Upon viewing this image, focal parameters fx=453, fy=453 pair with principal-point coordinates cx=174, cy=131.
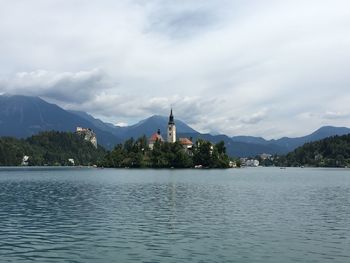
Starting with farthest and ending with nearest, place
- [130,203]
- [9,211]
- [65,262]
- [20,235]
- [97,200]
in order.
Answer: [97,200] < [130,203] < [9,211] < [20,235] < [65,262]

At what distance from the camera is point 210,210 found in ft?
189

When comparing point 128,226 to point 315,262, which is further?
point 128,226

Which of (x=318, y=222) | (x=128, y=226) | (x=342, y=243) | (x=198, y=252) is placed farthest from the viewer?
(x=318, y=222)

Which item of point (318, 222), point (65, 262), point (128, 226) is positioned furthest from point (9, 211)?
point (318, 222)

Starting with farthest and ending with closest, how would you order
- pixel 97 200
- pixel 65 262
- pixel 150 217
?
pixel 97 200
pixel 150 217
pixel 65 262

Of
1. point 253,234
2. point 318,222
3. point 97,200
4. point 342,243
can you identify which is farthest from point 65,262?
point 97,200

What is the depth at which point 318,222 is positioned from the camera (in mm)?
47594

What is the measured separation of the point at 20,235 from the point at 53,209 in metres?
19.6

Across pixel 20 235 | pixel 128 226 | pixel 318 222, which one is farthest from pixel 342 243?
pixel 20 235

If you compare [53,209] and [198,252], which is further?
[53,209]

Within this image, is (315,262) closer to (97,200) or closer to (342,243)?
(342,243)

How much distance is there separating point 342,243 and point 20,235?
88.5 feet

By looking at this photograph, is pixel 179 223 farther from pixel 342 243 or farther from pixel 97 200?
pixel 97 200

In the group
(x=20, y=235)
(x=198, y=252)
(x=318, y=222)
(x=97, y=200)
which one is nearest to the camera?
(x=198, y=252)
